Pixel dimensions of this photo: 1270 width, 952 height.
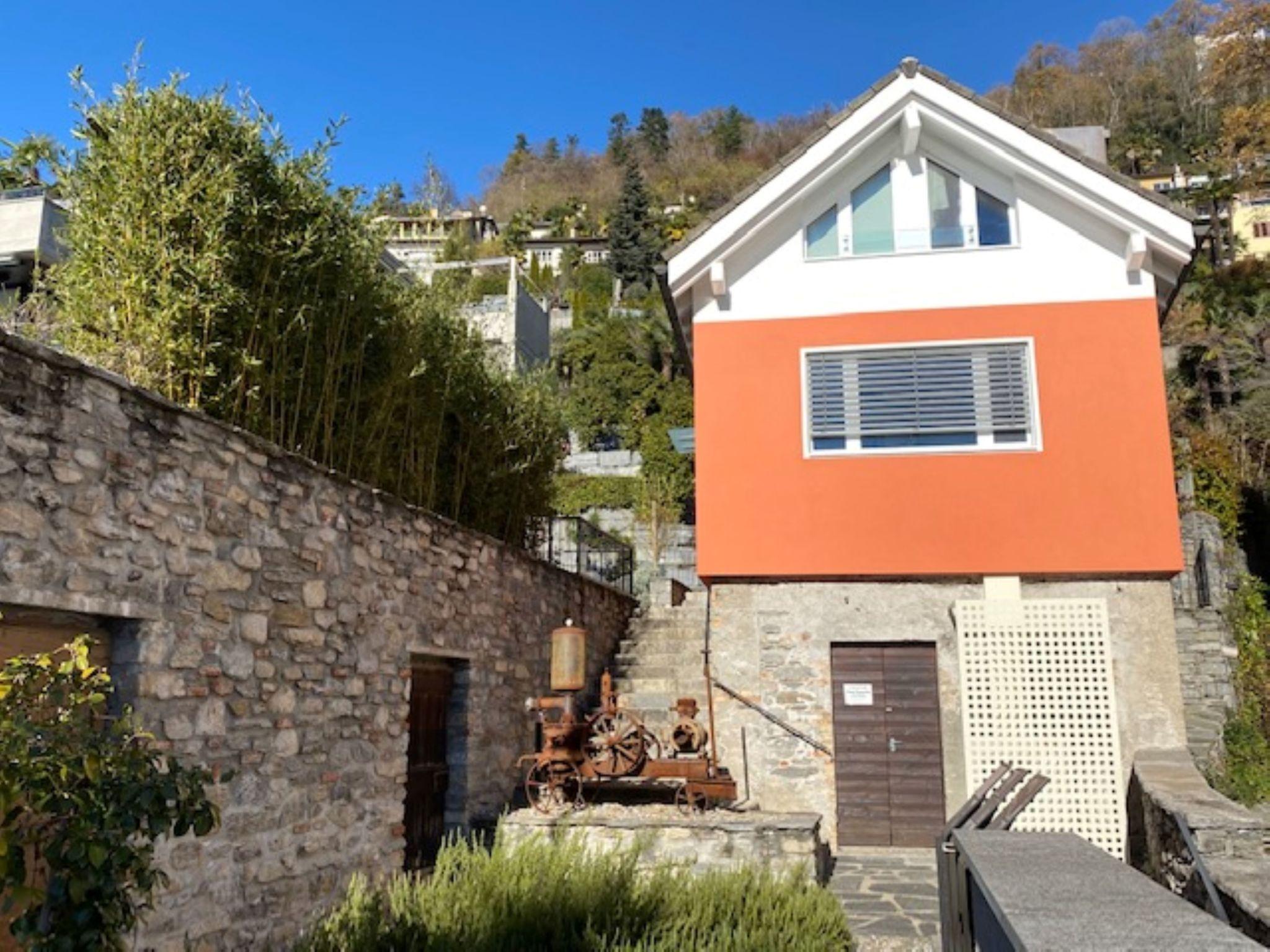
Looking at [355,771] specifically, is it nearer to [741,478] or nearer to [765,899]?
[765,899]

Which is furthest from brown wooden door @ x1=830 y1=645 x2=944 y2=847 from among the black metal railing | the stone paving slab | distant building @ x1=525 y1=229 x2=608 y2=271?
Answer: distant building @ x1=525 y1=229 x2=608 y2=271

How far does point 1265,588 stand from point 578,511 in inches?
542

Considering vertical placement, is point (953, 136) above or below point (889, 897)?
above

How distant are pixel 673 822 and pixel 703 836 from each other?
0.85ft

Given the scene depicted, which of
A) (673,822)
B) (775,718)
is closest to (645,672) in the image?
(775,718)

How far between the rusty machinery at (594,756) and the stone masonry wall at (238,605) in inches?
40.9

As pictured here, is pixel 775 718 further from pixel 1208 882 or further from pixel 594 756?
pixel 1208 882

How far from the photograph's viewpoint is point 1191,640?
514 inches

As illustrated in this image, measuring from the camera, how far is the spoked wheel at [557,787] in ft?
26.6

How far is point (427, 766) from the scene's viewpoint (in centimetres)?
773

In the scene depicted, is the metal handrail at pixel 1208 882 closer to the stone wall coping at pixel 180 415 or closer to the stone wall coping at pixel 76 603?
the stone wall coping at pixel 76 603

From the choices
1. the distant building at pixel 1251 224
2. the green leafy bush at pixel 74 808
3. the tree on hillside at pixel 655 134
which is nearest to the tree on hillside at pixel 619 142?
the tree on hillside at pixel 655 134

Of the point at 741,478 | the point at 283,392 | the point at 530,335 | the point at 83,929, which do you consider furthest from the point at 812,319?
the point at 530,335

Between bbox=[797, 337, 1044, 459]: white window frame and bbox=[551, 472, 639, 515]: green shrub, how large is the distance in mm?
Result: 13202
